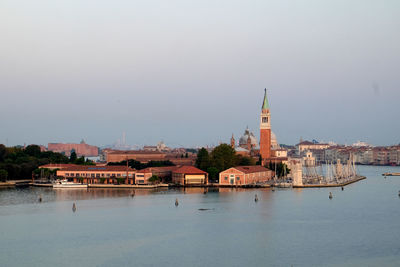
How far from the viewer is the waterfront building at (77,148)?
11106 cm

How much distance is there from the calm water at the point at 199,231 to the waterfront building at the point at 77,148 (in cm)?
8955

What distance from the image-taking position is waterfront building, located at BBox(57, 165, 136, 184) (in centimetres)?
2934

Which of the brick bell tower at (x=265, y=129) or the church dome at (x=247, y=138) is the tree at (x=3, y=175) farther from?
the church dome at (x=247, y=138)

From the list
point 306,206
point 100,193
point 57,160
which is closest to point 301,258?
point 306,206

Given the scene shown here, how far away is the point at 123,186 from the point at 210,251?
52.5ft

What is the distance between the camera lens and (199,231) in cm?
1490

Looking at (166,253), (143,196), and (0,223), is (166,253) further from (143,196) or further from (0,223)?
(143,196)

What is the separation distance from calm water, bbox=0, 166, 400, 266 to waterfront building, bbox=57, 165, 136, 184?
6055 millimetres

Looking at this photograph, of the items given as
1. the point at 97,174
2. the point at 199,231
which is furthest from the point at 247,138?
the point at 199,231

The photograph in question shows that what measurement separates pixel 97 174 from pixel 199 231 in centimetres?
1560

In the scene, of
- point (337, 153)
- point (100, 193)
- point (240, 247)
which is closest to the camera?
point (240, 247)

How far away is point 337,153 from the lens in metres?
76.8

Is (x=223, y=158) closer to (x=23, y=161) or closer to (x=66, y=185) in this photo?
(x=66, y=185)

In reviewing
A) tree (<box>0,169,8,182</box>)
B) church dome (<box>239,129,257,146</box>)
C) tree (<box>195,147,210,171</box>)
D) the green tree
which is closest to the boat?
tree (<box>0,169,8,182</box>)
